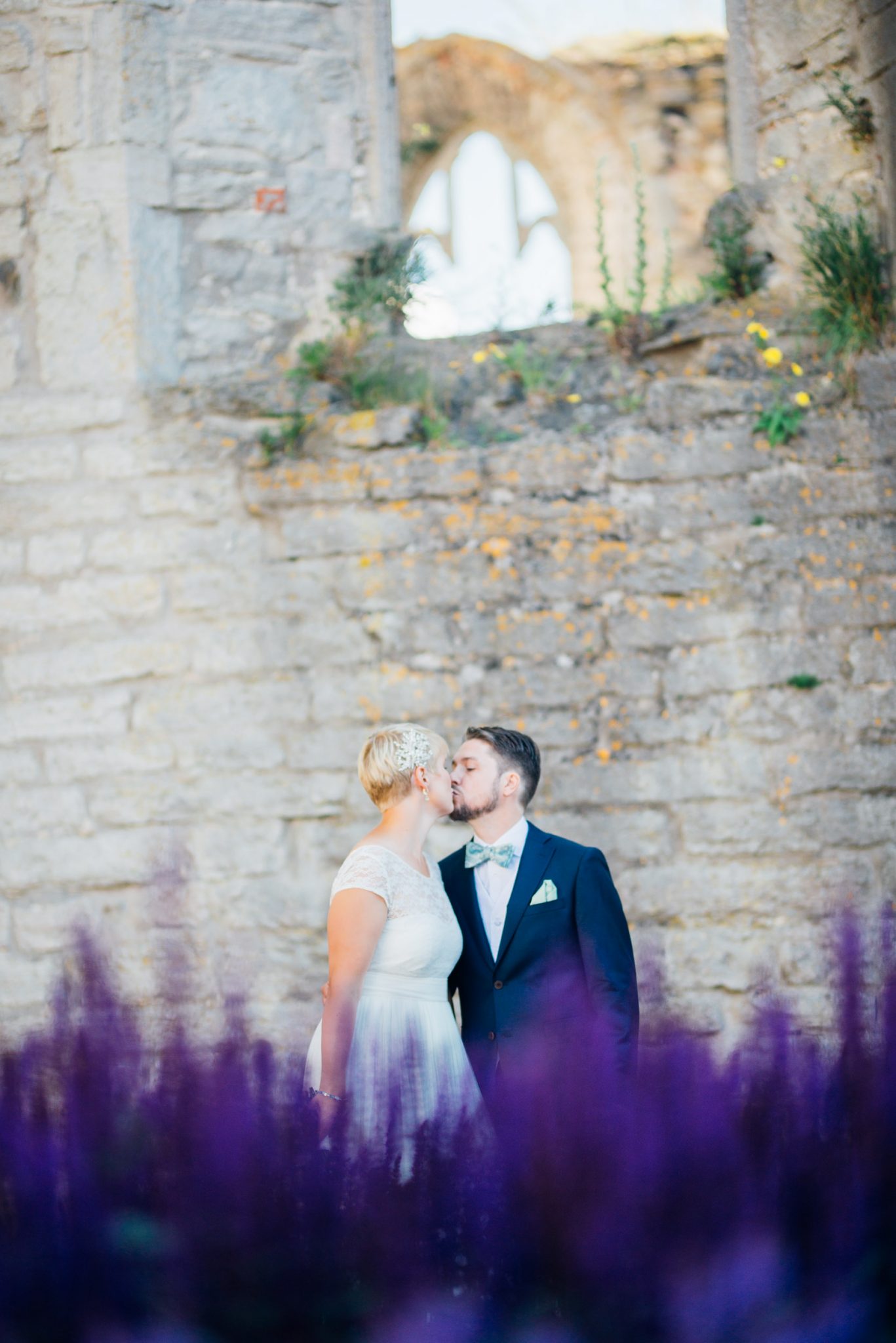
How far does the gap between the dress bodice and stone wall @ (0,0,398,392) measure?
2358mm

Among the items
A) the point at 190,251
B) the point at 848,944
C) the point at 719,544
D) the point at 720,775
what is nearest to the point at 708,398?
the point at 719,544

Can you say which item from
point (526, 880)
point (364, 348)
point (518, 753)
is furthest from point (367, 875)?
point (364, 348)

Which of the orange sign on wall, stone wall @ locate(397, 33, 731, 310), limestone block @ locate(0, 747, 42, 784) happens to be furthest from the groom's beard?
stone wall @ locate(397, 33, 731, 310)

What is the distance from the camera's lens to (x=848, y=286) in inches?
165

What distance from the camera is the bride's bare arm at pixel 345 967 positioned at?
8.41 ft

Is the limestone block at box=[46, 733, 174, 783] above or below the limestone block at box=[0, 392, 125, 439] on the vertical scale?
below

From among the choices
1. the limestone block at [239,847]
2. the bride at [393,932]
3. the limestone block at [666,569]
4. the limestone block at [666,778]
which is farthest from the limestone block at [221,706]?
the bride at [393,932]

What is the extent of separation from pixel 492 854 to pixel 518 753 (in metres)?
0.27

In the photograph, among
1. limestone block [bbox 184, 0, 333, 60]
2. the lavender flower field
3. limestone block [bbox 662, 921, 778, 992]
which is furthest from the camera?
limestone block [bbox 184, 0, 333, 60]

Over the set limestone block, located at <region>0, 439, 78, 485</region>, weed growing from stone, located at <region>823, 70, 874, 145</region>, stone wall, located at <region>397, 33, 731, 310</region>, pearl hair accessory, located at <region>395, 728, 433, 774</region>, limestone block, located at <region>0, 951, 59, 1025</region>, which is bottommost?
limestone block, located at <region>0, 951, 59, 1025</region>

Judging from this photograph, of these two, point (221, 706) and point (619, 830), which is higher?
point (221, 706)

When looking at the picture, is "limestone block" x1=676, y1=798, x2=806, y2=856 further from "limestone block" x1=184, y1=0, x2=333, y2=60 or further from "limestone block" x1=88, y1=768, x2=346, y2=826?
"limestone block" x1=184, y1=0, x2=333, y2=60

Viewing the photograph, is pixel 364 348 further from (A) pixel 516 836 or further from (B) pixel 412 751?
(A) pixel 516 836

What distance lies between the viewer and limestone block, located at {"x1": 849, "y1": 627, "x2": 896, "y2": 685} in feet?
13.0
